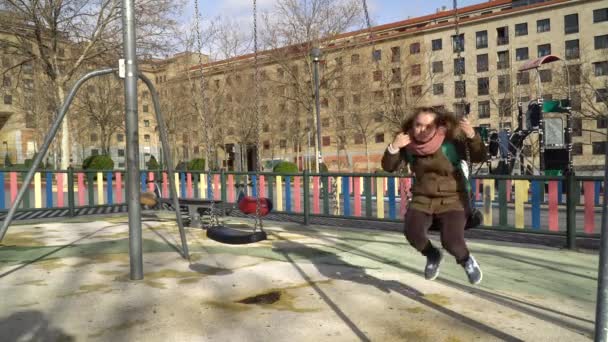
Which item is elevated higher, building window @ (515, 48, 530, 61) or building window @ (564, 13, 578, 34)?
building window @ (564, 13, 578, 34)

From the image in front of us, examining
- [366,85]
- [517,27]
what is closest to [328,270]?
[366,85]

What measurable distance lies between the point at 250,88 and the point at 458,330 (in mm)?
33568

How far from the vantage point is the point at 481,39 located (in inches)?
2288

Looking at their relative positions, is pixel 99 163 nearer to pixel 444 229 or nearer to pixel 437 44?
pixel 444 229

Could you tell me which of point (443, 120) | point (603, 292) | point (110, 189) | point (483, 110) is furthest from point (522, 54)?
point (603, 292)

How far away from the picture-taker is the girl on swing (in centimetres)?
402

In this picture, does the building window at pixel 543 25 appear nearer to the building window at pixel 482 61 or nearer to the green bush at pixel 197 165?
the building window at pixel 482 61

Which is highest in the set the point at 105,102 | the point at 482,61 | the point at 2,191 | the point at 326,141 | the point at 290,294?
the point at 482,61

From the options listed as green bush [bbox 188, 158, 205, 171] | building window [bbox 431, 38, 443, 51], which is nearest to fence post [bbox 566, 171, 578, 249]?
green bush [bbox 188, 158, 205, 171]

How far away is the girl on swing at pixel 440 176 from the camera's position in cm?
402

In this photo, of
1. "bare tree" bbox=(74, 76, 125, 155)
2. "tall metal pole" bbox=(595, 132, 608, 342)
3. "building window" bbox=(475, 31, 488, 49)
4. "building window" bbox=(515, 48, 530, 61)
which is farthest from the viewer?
"building window" bbox=(475, 31, 488, 49)

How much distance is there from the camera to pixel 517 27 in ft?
186

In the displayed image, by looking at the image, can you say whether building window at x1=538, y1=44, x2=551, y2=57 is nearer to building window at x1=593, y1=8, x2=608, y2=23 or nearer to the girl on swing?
building window at x1=593, y1=8, x2=608, y2=23

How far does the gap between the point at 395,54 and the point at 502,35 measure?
105 feet
